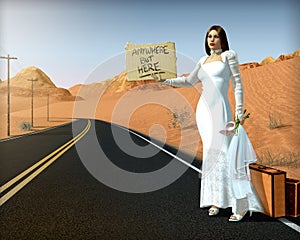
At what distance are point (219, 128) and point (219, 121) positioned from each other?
0.09 meters

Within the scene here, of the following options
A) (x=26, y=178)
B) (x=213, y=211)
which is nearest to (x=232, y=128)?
(x=213, y=211)

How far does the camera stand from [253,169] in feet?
17.4

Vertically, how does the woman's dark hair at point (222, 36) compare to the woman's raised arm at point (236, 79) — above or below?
above

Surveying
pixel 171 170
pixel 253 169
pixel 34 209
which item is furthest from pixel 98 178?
pixel 253 169

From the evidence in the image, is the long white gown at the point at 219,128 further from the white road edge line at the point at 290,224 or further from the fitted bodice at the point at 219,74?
the white road edge line at the point at 290,224

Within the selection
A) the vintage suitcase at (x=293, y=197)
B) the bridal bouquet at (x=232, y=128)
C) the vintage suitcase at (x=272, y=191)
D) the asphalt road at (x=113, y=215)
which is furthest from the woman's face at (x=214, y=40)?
the asphalt road at (x=113, y=215)

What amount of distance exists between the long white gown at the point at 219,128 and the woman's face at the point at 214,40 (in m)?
0.15

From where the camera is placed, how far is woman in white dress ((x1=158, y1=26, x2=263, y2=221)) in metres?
5.05

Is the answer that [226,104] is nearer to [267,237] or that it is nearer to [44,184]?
[267,237]

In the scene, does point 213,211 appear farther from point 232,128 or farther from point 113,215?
point 113,215

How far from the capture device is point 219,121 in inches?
201

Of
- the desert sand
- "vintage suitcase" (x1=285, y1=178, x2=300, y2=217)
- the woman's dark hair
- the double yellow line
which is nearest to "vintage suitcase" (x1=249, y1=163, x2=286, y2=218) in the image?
"vintage suitcase" (x1=285, y1=178, x2=300, y2=217)

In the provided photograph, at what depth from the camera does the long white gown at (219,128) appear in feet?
16.6

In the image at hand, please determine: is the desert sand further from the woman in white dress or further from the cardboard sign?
the woman in white dress
